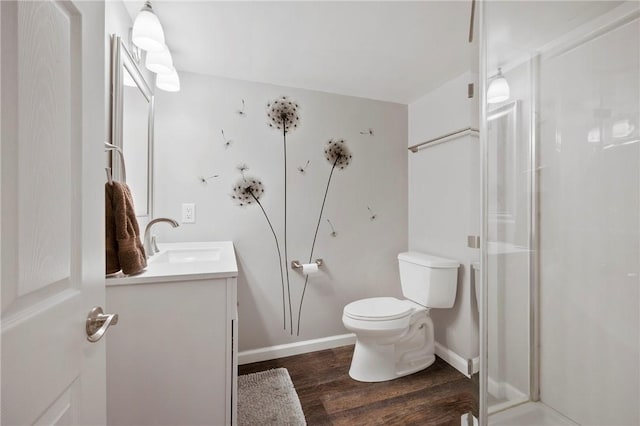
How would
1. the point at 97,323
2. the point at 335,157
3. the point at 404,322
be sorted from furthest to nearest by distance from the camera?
the point at 335,157
the point at 404,322
the point at 97,323

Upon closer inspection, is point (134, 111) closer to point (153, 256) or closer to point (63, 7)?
point (153, 256)

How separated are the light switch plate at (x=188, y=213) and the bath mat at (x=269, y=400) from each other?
3.63 feet

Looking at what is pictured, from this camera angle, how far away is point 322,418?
5.09 ft

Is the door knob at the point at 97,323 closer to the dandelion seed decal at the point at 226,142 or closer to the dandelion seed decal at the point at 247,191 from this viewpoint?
the dandelion seed decal at the point at 247,191

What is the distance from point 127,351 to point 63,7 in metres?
1.02

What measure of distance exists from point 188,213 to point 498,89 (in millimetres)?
1892

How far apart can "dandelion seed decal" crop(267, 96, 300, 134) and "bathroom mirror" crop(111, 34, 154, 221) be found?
2.60 feet

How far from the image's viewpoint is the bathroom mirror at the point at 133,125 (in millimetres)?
1228

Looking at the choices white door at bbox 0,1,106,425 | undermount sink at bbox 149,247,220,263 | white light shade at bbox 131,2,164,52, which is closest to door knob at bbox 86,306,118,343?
white door at bbox 0,1,106,425

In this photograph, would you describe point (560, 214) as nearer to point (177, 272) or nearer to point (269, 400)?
point (177, 272)

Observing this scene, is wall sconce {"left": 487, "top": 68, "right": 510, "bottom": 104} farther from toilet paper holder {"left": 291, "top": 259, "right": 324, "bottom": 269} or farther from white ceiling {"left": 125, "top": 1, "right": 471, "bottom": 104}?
toilet paper holder {"left": 291, "top": 259, "right": 324, "bottom": 269}

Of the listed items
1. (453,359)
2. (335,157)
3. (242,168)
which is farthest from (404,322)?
(242,168)

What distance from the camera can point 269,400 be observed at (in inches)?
65.8

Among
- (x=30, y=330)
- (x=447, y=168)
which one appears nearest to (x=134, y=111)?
(x=30, y=330)
